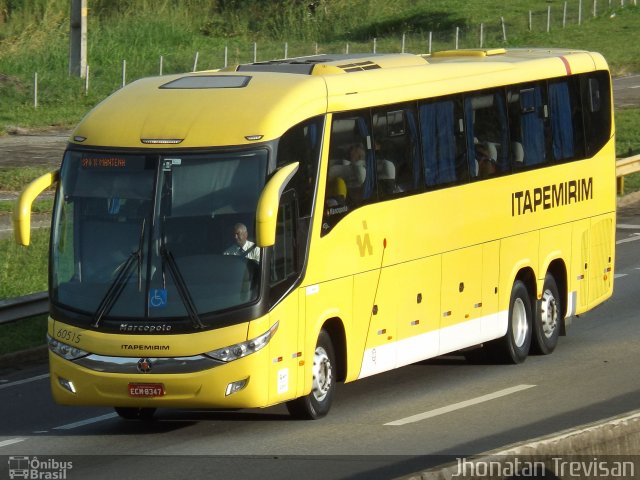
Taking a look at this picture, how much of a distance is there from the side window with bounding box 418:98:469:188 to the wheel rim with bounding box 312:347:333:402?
255cm

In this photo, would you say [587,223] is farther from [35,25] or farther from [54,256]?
[35,25]

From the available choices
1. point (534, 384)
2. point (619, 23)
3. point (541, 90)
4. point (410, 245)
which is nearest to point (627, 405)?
point (534, 384)

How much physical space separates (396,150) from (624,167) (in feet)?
49.6

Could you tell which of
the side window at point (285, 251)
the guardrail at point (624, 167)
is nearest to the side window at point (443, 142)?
the side window at point (285, 251)

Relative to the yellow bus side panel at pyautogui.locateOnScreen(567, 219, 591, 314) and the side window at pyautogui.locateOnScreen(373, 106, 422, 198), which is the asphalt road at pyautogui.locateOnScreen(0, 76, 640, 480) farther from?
the side window at pyautogui.locateOnScreen(373, 106, 422, 198)

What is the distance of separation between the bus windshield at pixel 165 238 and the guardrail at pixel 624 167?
17088 millimetres

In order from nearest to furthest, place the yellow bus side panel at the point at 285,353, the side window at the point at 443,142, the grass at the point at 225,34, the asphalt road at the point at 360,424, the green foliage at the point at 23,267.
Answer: the asphalt road at the point at 360,424
the yellow bus side panel at the point at 285,353
the side window at the point at 443,142
the green foliage at the point at 23,267
the grass at the point at 225,34

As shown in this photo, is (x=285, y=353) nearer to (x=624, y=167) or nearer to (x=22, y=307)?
(x=22, y=307)

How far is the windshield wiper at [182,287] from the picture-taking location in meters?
12.8

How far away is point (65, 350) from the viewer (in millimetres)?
13289

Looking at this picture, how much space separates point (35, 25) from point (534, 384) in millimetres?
39657

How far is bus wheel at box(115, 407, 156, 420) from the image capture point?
46.2ft
